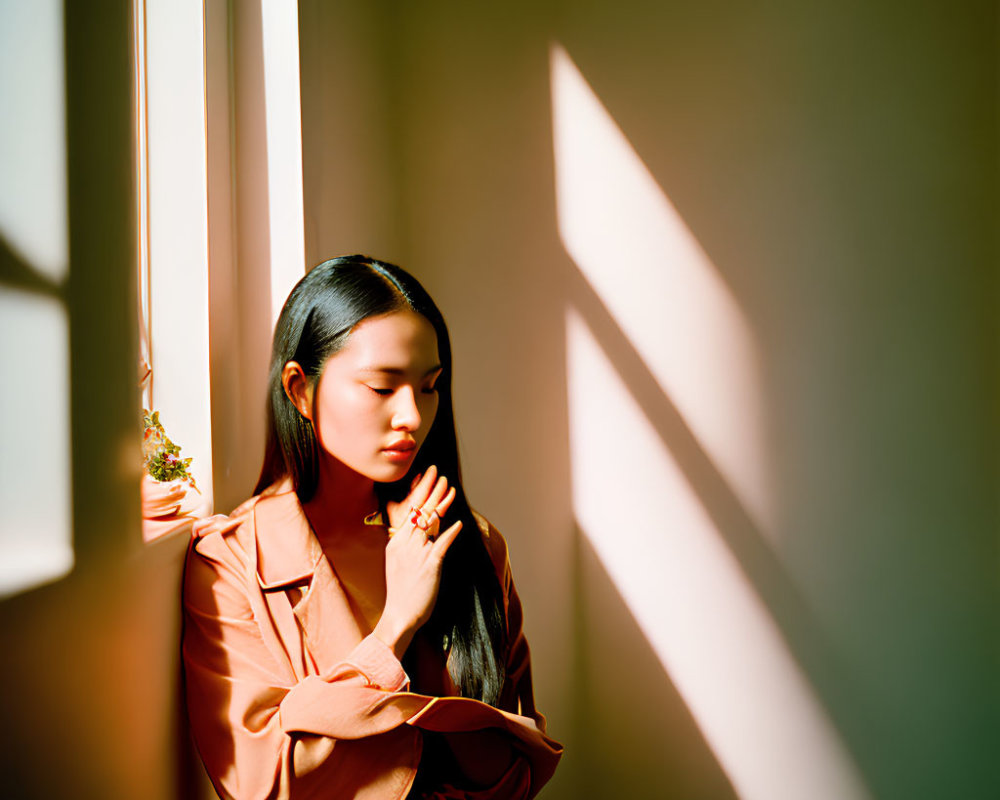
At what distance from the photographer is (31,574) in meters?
0.61

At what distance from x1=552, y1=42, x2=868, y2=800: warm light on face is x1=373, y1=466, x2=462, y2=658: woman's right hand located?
90 centimetres

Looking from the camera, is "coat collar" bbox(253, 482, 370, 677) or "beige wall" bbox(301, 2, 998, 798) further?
"beige wall" bbox(301, 2, 998, 798)

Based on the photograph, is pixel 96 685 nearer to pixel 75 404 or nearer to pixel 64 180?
pixel 75 404

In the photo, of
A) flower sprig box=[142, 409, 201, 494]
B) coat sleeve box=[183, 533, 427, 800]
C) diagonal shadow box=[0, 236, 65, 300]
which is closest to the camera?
diagonal shadow box=[0, 236, 65, 300]

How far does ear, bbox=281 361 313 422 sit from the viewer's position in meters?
0.91

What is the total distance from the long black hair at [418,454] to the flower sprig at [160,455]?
14 cm

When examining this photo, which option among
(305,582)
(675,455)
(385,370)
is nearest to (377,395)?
(385,370)

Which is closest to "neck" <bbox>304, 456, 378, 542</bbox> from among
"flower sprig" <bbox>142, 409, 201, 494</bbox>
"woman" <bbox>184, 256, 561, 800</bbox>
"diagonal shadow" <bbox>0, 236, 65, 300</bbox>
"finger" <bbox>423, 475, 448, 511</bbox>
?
"woman" <bbox>184, 256, 561, 800</bbox>

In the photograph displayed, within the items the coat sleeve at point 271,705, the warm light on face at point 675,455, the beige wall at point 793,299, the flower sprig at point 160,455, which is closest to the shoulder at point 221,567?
the coat sleeve at point 271,705

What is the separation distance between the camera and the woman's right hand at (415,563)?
86 cm

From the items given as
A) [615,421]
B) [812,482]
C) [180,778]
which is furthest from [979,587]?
[180,778]

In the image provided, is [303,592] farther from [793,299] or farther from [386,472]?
[793,299]

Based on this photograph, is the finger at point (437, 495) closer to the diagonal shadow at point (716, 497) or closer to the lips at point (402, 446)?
the lips at point (402, 446)

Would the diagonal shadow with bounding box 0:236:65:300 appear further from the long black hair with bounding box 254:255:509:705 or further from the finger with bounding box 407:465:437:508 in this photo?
the finger with bounding box 407:465:437:508
